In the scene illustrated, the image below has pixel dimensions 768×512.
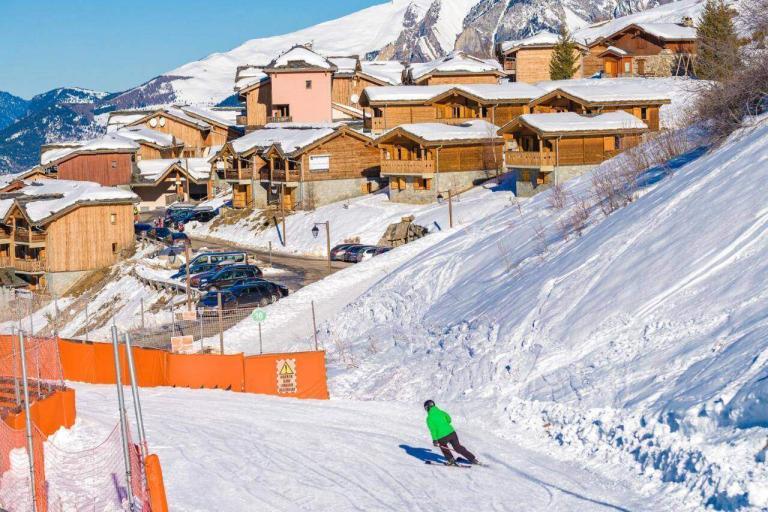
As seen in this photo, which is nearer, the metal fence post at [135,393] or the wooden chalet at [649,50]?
the metal fence post at [135,393]

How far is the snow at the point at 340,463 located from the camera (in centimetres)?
1622

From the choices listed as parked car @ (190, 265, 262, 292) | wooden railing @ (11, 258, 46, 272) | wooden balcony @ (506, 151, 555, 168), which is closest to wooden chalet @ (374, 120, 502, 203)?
wooden balcony @ (506, 151, 555, 168)

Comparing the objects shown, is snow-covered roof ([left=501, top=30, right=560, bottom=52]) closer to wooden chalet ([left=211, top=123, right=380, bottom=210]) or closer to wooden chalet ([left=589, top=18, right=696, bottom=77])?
wooden chalet ([left=589, top=18, right=696, bottom=77])

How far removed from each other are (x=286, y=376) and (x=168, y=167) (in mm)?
63102

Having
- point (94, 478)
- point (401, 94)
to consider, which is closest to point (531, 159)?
point (401, 94)

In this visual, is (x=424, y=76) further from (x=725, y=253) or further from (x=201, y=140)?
(x=725, y=253)

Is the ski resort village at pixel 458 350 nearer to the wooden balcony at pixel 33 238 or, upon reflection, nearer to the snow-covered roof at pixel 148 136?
the wooden balcony at pixel 33 238

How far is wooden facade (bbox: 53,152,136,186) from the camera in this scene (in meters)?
89.2

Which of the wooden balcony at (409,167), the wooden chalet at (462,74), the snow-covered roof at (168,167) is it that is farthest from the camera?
the wooden chalet at (462,74)

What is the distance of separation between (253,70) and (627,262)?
92.3 meters

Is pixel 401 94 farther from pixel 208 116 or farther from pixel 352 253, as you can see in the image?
pixel 208 116

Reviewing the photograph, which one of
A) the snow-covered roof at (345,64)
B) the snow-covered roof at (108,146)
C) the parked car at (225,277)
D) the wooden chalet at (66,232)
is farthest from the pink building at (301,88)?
the parked car at (225,277)

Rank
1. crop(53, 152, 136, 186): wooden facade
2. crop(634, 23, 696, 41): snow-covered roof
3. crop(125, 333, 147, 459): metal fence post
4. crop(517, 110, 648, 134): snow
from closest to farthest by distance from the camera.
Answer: crop(125, 333, 147, 459): metal fence post
crop(517, 110, 648, 134): snow
crop(634, 23, 696, 41): snow-covered roof
crop(53, 152, 136, 186): wooden facade

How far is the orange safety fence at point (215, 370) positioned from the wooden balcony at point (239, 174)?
43872 mm
